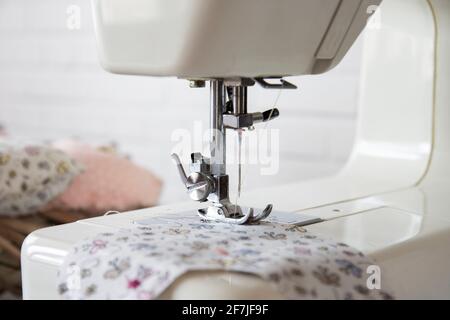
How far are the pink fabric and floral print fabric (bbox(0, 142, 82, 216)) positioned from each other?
0.10ft

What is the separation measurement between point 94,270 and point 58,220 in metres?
0.84

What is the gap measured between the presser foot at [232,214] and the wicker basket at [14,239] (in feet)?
2.16

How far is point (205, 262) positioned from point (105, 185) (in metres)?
1.00

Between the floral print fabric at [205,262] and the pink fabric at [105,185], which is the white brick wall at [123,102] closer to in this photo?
the pink fabric at [105,185]

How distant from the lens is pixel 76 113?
7.28 feet

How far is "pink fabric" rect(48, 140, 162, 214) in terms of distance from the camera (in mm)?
1565

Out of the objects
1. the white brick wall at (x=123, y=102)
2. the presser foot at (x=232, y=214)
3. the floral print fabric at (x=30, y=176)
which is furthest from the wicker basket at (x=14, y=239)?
the presser foot at (x=232, y=214)

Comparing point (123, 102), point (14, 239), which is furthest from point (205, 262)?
point (123, 102)

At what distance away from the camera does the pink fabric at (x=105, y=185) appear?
1565mm

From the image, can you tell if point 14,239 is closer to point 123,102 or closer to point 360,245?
point 123,102

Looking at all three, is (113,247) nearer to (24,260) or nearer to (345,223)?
(24,260)

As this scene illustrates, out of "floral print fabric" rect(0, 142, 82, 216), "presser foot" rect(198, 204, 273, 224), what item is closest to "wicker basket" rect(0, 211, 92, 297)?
"floral print fabric" rect(0, 142, 82, 216)

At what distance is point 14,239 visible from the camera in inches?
56.1


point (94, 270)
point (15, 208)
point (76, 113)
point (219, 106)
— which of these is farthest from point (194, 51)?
point (76, 113)
